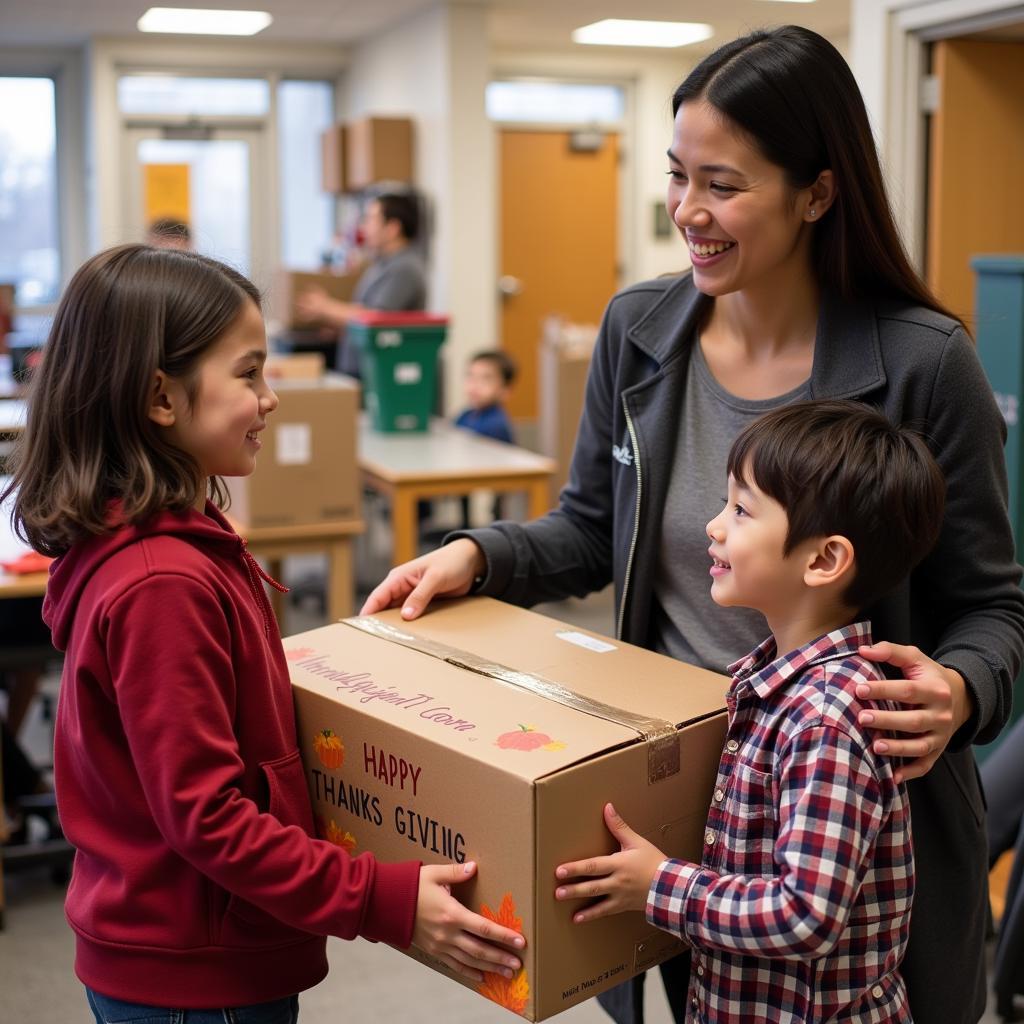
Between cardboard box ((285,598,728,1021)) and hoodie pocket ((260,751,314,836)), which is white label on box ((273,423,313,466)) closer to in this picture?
cardboard box ((285,598,728,1021))

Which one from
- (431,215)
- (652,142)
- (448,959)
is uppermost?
(652,142)

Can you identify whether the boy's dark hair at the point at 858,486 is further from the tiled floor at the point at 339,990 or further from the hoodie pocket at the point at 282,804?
the tiled floor at the point at 339,990

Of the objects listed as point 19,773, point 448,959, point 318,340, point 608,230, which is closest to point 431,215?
point 318,340

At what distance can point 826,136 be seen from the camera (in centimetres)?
125

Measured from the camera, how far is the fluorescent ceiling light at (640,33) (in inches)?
311

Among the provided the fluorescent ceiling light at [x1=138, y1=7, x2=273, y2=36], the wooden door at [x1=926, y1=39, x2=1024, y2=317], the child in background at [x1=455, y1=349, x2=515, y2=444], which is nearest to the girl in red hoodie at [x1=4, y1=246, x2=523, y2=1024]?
the wooden door at [x1=926, y1=39, x2=1024, y2=317]

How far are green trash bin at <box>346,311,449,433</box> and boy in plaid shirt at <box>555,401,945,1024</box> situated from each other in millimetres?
3811

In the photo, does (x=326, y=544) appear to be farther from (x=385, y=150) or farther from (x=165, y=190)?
(x=165, y=190)

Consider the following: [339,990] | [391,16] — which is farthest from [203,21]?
[339,990]

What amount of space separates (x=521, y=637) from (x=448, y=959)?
0.35 m

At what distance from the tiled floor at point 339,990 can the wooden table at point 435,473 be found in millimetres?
1706

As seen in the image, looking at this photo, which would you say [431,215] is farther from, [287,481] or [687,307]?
[687,307]

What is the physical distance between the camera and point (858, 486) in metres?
1.10

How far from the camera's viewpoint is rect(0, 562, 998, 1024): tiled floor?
2.53m
